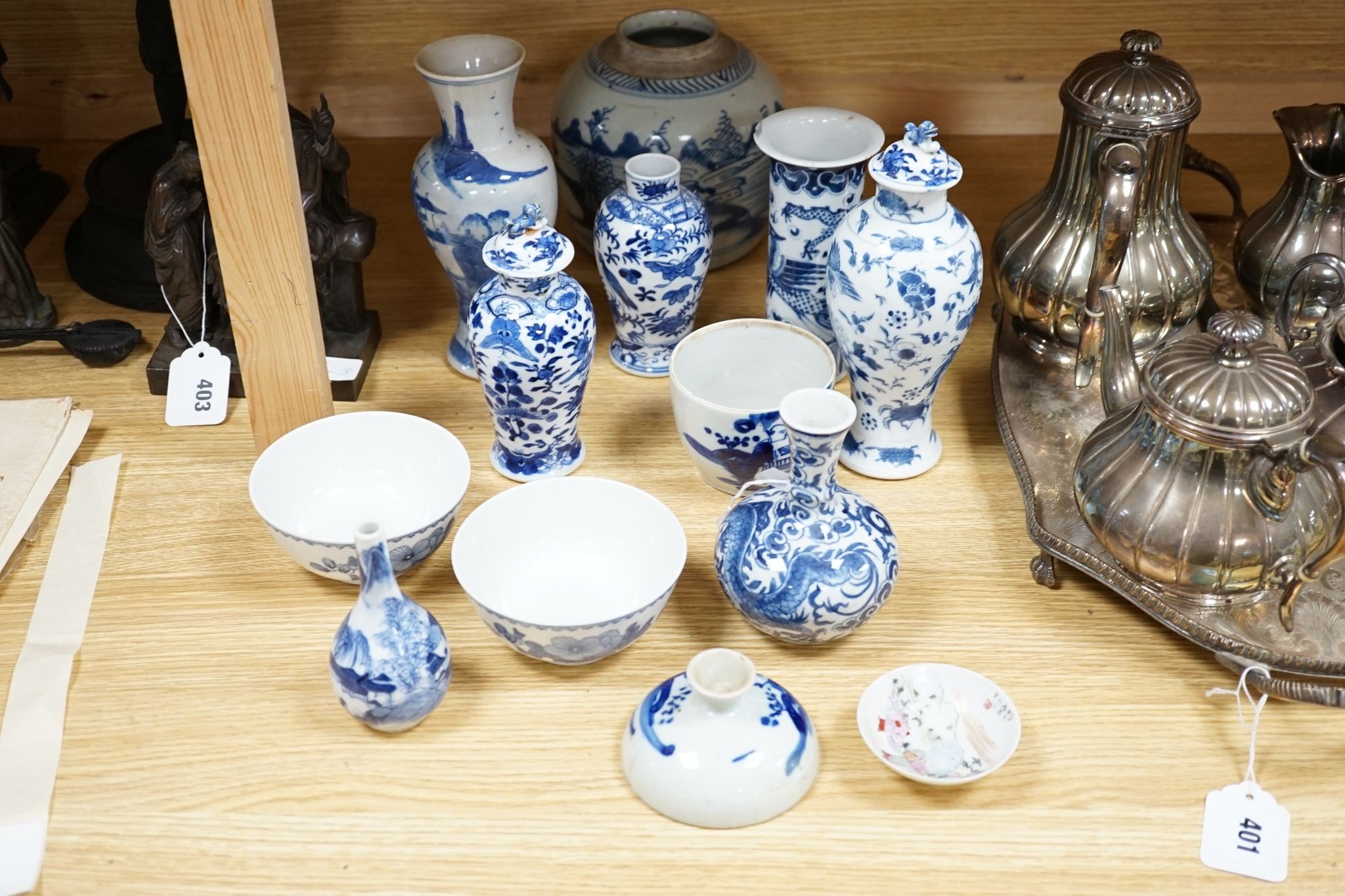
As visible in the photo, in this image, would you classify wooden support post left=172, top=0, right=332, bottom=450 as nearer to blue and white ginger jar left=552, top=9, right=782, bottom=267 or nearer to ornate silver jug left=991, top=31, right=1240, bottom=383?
blue and white ginger jar left=552, top=9, right=782, bottom=267

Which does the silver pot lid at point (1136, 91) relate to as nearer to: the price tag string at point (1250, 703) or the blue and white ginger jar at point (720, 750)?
the price tag string at point (1250, 703)

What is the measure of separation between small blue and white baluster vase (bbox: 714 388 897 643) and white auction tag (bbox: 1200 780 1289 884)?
0.29 metres

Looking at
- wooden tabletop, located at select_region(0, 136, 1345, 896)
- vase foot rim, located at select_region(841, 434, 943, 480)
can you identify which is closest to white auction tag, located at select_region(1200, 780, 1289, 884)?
wooden tabletop, located at select_region(0, 136, 1345, 896)

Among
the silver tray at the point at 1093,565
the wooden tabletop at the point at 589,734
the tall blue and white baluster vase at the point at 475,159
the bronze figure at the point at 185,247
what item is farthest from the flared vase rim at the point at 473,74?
the silver tray at the point at 1093,565

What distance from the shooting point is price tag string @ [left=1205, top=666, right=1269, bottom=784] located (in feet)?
3.32

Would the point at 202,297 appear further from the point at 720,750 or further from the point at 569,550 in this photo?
the point at 720,750

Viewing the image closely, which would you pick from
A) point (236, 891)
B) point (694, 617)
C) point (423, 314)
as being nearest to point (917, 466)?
point (694, 617)

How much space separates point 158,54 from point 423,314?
38 cm

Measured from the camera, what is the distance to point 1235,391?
3.32 ft

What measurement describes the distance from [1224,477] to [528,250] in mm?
604

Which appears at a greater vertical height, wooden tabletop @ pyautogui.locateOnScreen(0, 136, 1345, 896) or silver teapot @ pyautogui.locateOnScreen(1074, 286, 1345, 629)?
silver teapot @ pyautogui.locateOnScreen(1074, 286, 1345, 629)

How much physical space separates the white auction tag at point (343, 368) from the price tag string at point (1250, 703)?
0.87 meters

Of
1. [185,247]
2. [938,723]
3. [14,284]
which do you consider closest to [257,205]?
[185,247]

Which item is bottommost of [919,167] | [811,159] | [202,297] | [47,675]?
[47,675]
